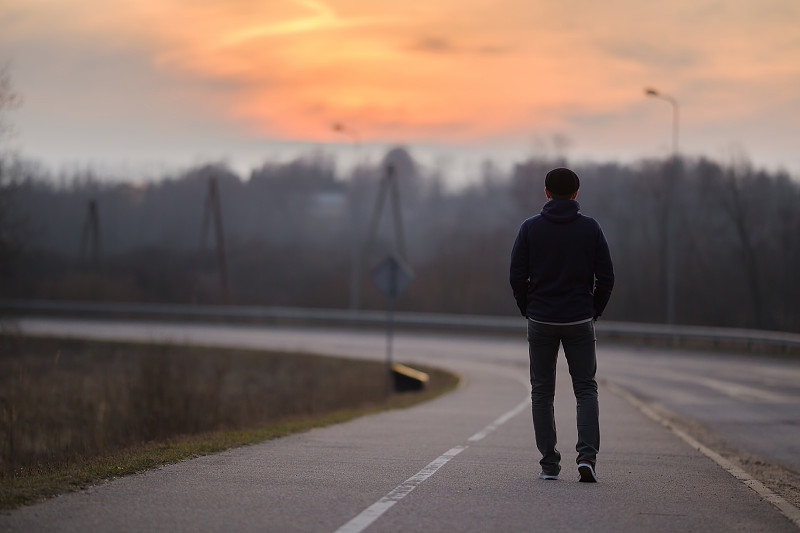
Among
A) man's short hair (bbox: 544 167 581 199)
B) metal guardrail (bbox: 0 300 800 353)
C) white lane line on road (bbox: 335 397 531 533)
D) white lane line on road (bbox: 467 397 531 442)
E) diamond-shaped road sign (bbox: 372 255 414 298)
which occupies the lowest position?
metal guardrail (bbox: 0 300 800 353)

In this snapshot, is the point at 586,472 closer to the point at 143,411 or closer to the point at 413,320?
the point at 143,411

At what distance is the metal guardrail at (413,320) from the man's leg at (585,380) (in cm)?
2717

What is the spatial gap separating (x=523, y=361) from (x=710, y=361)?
5.82 meters

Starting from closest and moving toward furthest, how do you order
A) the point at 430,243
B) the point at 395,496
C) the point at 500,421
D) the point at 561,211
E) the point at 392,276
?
1. the point at 395,496
2. the point at 561,211
3. the point at 500,421
4. the point at 392,276
5. the point at 430,243

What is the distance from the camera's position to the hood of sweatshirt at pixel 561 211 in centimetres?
654

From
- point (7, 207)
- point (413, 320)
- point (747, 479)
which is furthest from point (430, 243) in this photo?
point (747, 479)

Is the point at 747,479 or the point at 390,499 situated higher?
the point at 390,499

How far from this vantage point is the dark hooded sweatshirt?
6.46 m

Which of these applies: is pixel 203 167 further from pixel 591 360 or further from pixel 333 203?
pixel 591 360

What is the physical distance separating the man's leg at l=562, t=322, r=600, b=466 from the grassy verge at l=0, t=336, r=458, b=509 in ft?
10.00

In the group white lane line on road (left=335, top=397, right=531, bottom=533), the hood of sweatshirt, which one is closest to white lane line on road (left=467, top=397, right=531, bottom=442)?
white lane line on road (left=335, top=397, right=531, bottom=533)

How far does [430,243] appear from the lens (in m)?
78.2

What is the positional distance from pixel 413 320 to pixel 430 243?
3353 cm

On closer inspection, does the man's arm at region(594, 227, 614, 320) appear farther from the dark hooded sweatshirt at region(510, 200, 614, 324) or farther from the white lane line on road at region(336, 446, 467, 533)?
the white lane line on road at region(336, 446, 467, 533)
